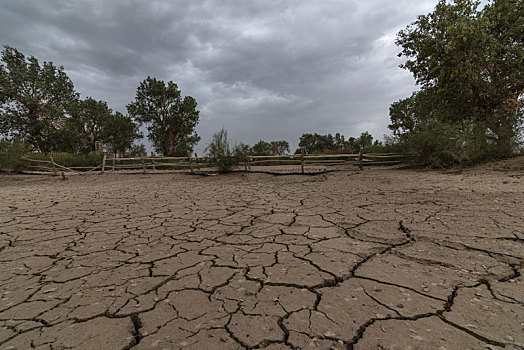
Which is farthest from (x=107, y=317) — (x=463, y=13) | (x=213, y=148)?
(x=463, y=13)

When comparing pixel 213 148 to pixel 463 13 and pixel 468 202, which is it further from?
pixel 463 13

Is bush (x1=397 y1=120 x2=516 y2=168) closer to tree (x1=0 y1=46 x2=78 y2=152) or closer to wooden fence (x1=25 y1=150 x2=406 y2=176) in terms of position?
wooden fence (x1=25 y1=150 x2=406 y2=176)

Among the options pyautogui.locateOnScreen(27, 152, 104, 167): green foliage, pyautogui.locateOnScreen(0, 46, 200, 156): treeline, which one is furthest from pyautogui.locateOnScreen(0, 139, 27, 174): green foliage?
pyautogui.locateOnScreen(0, 46, 200, 156): treeline

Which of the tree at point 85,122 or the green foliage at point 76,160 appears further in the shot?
the tree at point 85,122

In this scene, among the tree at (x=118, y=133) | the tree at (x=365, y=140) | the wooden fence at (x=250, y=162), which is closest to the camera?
the wooden fence at (x=250, y=162)

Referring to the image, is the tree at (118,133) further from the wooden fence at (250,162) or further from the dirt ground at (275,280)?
the dirt ground at (275,280)

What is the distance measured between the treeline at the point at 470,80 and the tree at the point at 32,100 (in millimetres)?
26903

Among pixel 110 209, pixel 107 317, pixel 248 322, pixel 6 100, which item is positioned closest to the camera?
pixel 248 322

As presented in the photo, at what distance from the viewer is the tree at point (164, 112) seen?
81.8 feet

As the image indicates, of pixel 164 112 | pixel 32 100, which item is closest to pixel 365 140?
pixel 164 112

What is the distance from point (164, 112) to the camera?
25469mm

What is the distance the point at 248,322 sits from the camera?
5.01 feet

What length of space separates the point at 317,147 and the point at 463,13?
39.7 m

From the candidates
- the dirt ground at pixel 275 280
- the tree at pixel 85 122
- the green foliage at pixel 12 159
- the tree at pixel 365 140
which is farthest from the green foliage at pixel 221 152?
the tree at pixel 365 140
